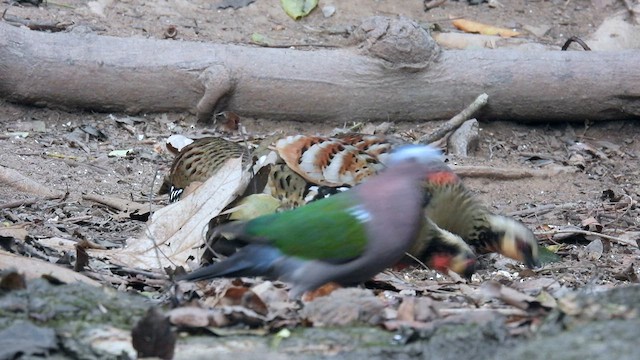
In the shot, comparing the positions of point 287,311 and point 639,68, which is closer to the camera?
point 287,311

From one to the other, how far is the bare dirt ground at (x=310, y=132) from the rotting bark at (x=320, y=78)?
19 centimetres

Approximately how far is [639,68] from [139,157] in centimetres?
379

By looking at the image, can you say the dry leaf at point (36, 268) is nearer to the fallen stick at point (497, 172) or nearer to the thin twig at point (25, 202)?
the thin twig at point (25, 202)

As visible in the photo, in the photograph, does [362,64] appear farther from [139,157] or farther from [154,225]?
[154,225]

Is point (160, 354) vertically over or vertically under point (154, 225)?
over

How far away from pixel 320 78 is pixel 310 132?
1.42 ft

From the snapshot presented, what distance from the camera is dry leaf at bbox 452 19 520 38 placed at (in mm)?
10203

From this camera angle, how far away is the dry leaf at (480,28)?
10203 mm

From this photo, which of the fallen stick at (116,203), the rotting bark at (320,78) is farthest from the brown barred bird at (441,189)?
the rotting bark at (320,78)

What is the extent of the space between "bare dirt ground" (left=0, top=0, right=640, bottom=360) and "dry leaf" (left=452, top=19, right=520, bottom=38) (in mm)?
125

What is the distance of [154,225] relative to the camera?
17.9 ft

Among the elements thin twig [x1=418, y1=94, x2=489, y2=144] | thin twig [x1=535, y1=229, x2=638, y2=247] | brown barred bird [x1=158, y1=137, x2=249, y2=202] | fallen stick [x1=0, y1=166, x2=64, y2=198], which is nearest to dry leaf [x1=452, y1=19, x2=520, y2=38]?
thin twig [x1=418, y1=94, x2=489, y2=144]

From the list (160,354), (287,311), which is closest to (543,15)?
(287,311)

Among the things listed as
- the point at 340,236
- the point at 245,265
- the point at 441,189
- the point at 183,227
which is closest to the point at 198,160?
the point at 183,227
